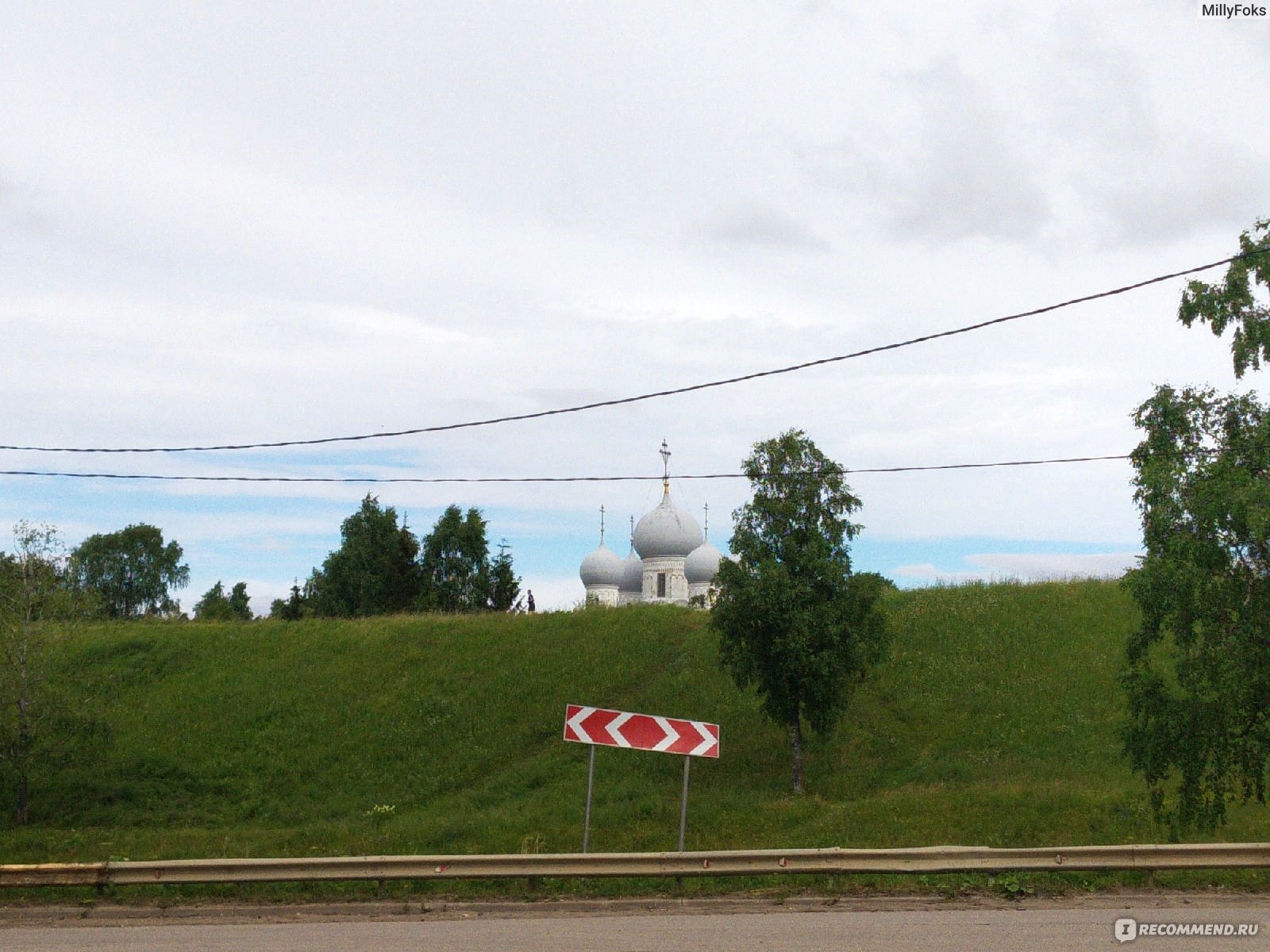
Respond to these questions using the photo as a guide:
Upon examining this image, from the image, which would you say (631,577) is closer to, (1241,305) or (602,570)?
(602,570)

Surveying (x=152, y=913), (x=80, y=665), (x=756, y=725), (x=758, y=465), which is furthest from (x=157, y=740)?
(x=152, y=913)

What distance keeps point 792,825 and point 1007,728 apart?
9.19 m

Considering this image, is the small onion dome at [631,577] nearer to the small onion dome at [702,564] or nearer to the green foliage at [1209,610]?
the small onion dome at [702,564]

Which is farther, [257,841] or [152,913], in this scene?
[257,841]

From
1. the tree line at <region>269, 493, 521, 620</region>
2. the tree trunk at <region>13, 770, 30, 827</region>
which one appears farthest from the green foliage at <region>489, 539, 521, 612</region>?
the tree trunk at <region>13, 770, 30, 827</region>

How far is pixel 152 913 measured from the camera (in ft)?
43.5

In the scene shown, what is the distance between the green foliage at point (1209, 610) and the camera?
1648 centimetres

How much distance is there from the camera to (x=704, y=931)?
11.8 m

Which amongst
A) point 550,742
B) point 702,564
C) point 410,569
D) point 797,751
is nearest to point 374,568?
point 410,569

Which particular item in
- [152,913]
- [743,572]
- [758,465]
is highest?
[758,465]

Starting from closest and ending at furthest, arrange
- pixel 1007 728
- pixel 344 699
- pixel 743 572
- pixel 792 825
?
pixel 792 825, pixel 743 572, pixel 1007 728, pixel 344 699

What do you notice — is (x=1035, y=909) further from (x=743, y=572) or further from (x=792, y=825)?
(x=743, y=572)

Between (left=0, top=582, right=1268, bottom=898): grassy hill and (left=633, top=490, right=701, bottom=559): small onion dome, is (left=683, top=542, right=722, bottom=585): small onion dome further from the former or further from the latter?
(left=0, top=582, right=1268, bottom=898): grassy hill

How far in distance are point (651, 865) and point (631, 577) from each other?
201 ft
